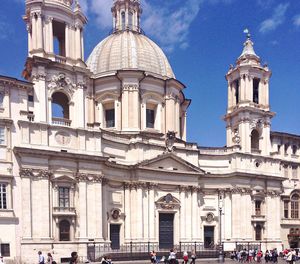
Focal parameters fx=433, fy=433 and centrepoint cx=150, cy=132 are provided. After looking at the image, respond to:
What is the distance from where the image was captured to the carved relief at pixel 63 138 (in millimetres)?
43575

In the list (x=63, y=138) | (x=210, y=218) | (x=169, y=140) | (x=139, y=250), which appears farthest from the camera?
(x=210, y=218)

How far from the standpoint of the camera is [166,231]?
174 feet

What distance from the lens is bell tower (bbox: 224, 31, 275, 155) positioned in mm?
61094

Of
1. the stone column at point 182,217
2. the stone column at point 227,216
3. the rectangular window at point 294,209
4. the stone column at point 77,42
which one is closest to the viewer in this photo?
the stone column at point 77,42

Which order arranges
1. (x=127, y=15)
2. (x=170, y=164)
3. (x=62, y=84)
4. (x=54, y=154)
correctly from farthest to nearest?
(x=127, y=15) → (x=170, y=164) → (x=62, y=84) → (x=54, y=154)

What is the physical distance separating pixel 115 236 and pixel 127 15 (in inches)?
1262

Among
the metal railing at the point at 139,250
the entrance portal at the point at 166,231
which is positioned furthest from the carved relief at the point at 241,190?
→ the entrance portal at the point at 166,231

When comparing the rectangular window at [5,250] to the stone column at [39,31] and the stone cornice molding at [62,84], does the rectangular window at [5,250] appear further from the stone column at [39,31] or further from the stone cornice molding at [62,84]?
the stone column at [39,31]

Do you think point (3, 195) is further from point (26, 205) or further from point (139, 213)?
point (139, 213)

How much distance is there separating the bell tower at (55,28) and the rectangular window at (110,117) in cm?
1176

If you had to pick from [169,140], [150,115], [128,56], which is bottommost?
[169,140]

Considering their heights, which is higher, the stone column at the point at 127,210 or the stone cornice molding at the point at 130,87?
the stone cornice molding at the point at 130,87

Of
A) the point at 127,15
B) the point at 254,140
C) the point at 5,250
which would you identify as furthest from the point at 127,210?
the point at 127,15

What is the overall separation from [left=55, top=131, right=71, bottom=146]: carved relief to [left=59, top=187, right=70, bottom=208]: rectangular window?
460 centimetres
